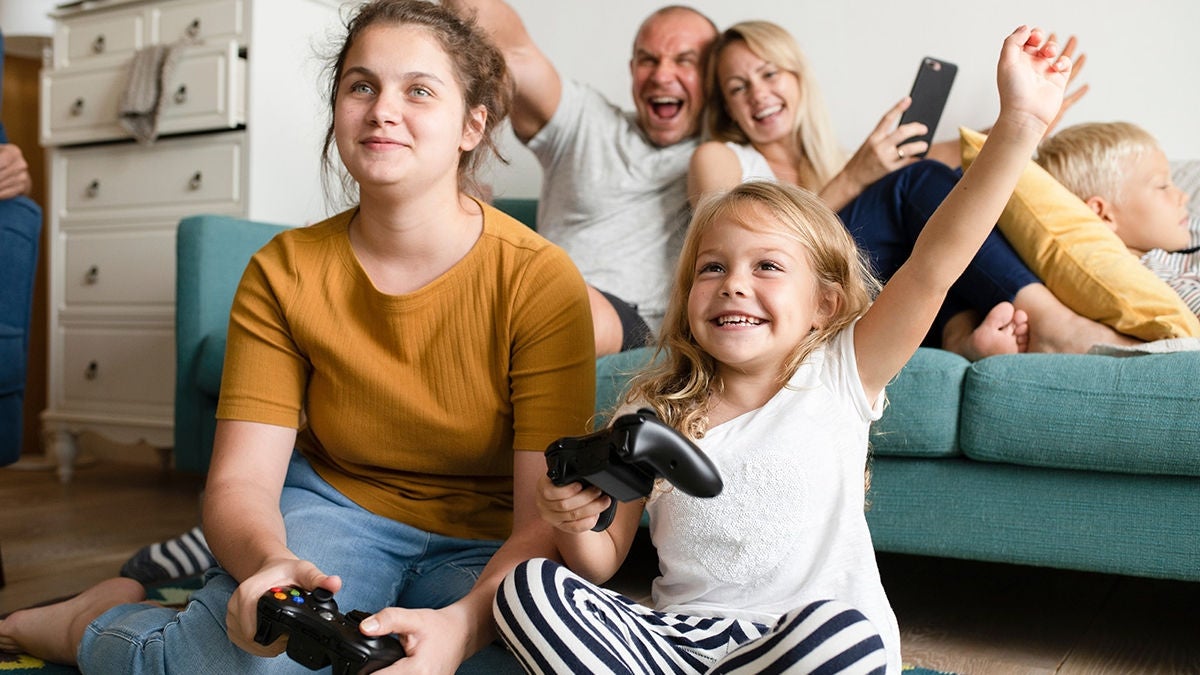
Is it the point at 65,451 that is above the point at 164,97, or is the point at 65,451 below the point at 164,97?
below

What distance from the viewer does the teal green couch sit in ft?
4.03

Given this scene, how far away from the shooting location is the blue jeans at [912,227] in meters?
1.58

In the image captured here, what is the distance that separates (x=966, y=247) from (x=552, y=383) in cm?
43

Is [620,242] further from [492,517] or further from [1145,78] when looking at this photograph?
[1145,78]

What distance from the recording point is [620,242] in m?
1.98

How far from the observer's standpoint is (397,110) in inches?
41.1

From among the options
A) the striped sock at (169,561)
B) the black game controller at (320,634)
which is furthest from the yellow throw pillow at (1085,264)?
the striped sock at (169,561)

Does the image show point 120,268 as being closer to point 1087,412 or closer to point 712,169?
point 712,169

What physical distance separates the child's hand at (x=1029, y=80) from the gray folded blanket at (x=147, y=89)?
233cm

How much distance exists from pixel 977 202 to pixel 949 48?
5.14 ft

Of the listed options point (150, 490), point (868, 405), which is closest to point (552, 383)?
point (868, 405)

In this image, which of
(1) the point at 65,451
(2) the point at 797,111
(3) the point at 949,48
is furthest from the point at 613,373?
(1) the point at 65,451

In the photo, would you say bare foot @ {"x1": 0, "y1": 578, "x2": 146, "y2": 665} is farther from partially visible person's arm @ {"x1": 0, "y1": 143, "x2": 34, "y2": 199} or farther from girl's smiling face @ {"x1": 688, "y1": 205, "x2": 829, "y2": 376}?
girl's smiling face @ {"x1": 688, "y1": 205, "x2": 829, "y2": 376}

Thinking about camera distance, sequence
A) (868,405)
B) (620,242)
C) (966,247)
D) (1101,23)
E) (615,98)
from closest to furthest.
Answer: (966,247), (868,405), (620,242), (1101,23), (615,98)
